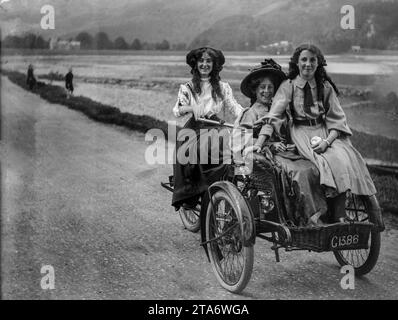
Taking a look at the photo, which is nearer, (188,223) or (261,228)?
(261,228)

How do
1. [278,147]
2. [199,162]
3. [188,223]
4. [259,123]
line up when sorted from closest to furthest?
[278,147] → [259,123] → [199,162] → [188,223]

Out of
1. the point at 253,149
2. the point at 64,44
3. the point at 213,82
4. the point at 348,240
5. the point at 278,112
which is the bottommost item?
the point at 348,240

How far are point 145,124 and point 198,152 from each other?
1978 millimetres

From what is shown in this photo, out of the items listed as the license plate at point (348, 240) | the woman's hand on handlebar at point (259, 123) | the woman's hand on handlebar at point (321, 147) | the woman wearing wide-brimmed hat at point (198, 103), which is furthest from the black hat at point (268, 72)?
the license plate at point (348, 240)

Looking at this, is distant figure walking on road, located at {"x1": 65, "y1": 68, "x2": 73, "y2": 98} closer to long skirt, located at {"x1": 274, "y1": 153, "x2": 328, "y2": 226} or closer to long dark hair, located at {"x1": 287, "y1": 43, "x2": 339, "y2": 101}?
long dark hair, located at {"x1": 287, "y1": 43, "x2": 339, "y2": 101}

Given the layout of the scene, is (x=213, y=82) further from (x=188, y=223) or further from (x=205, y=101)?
(x=188, y=223)

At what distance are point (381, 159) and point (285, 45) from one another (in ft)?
5.18

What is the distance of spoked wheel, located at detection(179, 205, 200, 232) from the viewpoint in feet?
17.7

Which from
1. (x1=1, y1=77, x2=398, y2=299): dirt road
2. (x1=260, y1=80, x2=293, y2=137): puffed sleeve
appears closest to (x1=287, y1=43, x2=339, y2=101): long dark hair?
(x1=260, y1=80, x2=293, y2=137): puffed sleeve

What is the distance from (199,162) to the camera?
4918 millimetres

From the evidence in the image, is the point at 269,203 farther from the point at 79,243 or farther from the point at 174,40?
the point at 174,40

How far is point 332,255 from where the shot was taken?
477 cm

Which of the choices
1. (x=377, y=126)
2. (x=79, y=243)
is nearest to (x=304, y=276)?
(x=79, y=243)

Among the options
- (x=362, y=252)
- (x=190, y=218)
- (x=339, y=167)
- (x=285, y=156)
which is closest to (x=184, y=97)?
(x=190, y=218)
